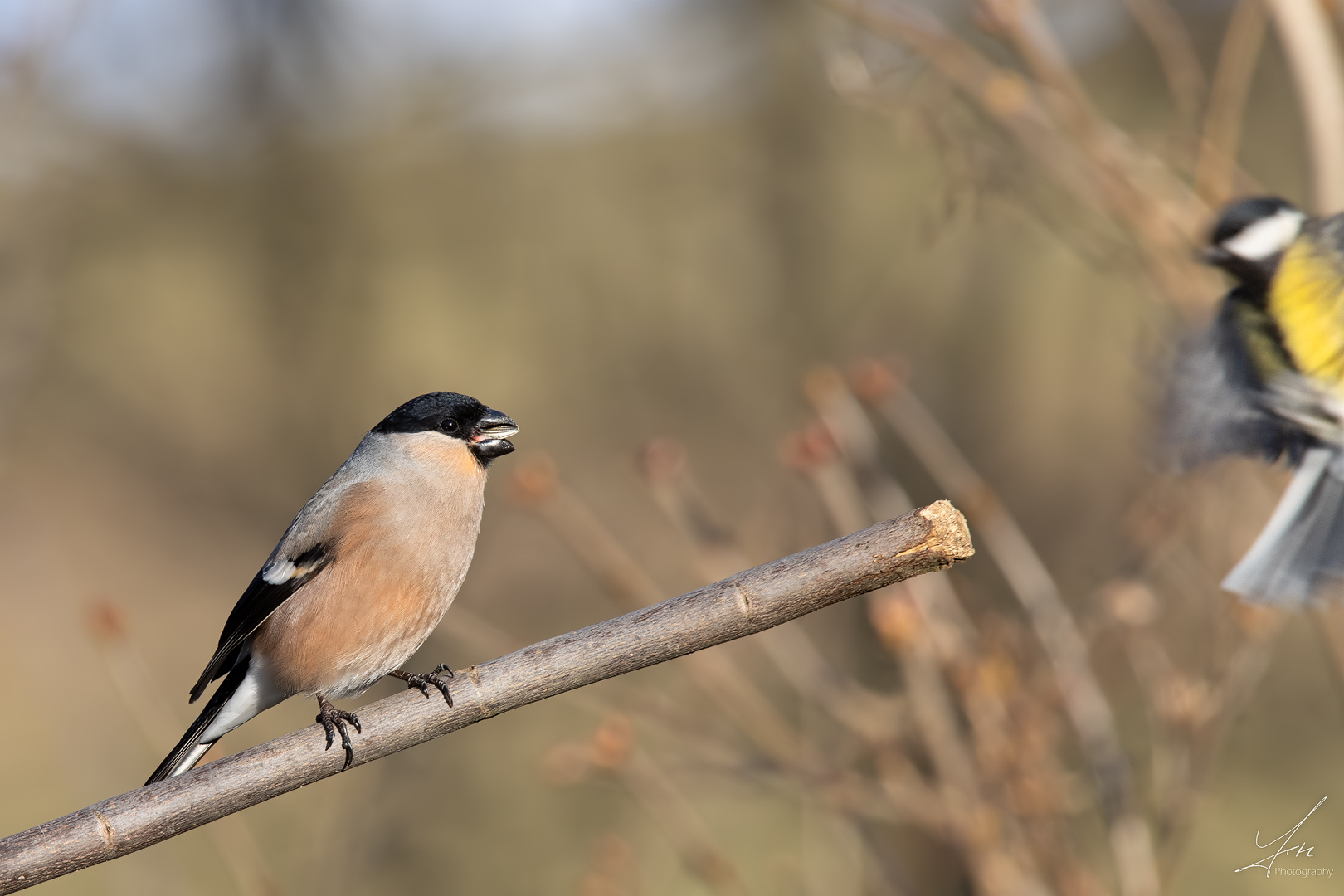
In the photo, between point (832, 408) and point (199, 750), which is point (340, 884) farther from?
point (832, 408)

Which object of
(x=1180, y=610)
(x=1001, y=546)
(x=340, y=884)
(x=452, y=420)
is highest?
(x=452, y=420)

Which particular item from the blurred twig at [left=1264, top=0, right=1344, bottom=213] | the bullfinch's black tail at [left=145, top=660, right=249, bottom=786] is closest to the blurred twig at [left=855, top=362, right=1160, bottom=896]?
the blurred twig at [left=1264, top=0, right=1344, bottom=213]

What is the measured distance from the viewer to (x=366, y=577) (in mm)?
2721

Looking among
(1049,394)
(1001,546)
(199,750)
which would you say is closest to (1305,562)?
(1001,546)

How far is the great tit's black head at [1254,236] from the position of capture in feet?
8.68

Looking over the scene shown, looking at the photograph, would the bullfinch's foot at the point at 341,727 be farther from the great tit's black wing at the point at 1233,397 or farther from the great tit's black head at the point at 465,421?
the great tit's black wing at the point at 1233,397

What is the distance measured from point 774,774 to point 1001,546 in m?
0.93

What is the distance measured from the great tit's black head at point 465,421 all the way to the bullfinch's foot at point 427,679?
23.6 inches

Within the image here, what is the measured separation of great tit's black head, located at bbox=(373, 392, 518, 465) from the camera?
2.85 meters

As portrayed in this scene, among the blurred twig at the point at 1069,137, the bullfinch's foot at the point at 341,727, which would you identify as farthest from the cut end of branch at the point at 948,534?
the blurred twig at the point at 1069,137

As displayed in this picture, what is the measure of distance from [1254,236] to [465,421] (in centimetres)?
210

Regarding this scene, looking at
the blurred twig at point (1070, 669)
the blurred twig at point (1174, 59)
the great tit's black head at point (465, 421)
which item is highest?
the blurred twig at point (1174, 59)

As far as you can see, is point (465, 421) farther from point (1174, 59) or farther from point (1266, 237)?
point (1174, 59)

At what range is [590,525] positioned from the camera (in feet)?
9.37
